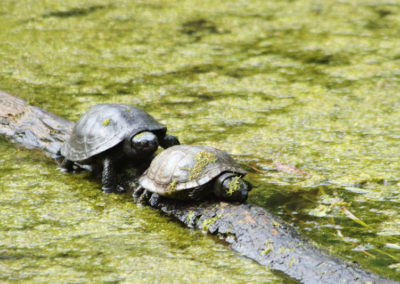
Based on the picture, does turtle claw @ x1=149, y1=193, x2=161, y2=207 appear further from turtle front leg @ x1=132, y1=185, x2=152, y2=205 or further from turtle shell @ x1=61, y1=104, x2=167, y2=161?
turtle shell @ x1=61, y1=104, x2=167, y2=161

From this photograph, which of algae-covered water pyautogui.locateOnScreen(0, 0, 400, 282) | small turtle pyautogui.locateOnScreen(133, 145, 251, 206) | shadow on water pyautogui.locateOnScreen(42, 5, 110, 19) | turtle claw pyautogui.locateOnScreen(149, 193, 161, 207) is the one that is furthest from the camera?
shadow on water pyautogui.locateOnScreen(42, 5, 110, 19)

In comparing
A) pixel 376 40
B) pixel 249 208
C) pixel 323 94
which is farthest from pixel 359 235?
pixel 376 40

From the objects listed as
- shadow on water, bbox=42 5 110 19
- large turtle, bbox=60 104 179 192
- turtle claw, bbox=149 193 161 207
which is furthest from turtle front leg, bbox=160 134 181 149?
shadow on water, bbox=42 5 110 19

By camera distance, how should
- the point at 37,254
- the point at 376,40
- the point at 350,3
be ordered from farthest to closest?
the point at 350,3 → the point at 376,40 → the point at 37,254

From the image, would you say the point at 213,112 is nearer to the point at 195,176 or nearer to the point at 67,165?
the point at 67,165

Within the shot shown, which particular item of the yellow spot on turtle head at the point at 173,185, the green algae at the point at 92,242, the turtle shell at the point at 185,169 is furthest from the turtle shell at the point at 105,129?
the yellow spot on turtle head at the point at 173,185

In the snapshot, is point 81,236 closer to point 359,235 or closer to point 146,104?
point 359,235
